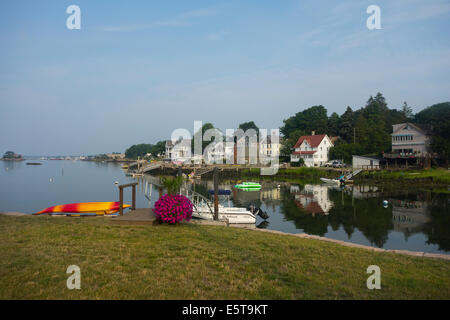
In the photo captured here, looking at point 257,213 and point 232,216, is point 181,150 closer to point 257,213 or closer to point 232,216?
point 257,213

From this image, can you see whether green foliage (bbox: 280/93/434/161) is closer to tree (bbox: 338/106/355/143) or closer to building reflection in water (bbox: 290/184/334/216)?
tree (bbox: 338/106/355/143)

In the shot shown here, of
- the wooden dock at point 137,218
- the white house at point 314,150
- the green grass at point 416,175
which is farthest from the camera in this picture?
the white house at point 314,150

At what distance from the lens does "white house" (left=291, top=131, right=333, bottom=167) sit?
80.8 meters

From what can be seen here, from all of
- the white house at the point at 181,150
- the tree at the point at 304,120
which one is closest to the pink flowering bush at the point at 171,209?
the tree at the point at 304,120

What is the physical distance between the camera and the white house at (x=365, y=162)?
6591cm

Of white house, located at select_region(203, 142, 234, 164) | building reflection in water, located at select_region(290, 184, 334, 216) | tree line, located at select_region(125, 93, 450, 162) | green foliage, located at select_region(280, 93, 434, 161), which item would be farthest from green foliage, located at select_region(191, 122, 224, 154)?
building reflection in water, located at select_region(290, 184, 334, 216)

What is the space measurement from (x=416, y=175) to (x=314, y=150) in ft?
95.8

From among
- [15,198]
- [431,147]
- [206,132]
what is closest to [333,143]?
[431,147]

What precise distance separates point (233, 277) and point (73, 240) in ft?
20.4

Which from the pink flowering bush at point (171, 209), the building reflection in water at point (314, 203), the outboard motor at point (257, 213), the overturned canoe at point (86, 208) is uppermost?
the pink flowering bush at point (171, 209)

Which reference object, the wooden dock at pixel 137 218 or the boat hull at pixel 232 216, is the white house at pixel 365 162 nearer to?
the boat hull at pixel 232 216

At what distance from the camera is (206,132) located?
131125mm

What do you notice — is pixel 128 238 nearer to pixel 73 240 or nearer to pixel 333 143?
pixel 73 240

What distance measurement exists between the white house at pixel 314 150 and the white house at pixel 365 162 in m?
11.2
